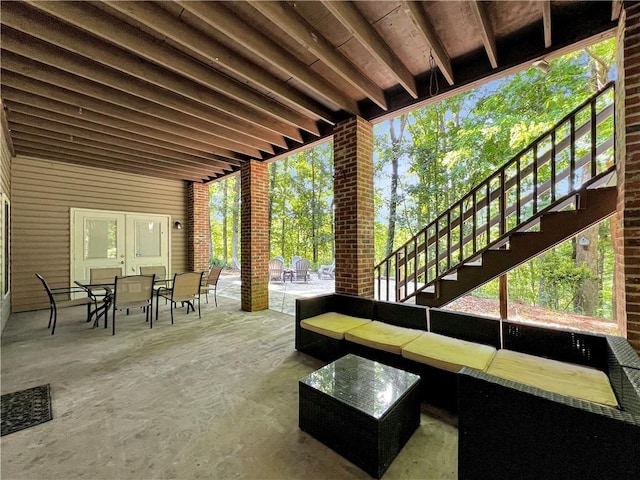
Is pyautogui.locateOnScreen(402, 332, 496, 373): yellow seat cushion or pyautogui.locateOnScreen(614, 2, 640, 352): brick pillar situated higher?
pyautogui.locateOnScreen(614, 2, 640, 352): brick pillar

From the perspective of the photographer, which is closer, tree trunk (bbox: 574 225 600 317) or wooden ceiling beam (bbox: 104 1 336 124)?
wooden ceiling beam (bbox: 104 1 336 124)

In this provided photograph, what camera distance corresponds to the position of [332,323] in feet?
10.3

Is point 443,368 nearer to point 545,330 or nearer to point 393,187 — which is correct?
point 545,330

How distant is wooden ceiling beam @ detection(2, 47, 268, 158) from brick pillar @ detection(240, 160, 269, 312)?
1294 mm

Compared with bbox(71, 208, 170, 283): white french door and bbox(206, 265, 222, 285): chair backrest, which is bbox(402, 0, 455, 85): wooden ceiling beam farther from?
bbox(71, 208, 170, 283): white french door

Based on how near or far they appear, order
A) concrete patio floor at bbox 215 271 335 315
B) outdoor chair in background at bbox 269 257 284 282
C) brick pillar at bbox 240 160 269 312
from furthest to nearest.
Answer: outdoor chair in background at bbox 269 257 284 282
concrete patio floor at bbox 215 271 335 315
brick pillar at bbox 240 160 269 312

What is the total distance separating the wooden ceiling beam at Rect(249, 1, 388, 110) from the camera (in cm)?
208

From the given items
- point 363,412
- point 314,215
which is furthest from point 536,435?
point 314,215

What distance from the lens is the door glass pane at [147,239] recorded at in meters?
6.89

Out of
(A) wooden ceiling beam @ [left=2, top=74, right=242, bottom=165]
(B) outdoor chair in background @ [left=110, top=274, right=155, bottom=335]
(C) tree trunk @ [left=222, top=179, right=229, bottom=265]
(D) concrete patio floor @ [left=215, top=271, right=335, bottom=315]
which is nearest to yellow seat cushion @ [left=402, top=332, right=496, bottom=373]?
(D) concrete patio floor @ [left=215, top=271, right=335, bottom=315]

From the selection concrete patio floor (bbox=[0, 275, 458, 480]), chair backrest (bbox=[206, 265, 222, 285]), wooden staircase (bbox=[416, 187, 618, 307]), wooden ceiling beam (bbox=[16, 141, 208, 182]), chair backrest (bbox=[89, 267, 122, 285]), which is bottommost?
concrete patio floor (bbox=[0, 275, 458, 480])

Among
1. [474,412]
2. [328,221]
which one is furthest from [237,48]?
[328,221]

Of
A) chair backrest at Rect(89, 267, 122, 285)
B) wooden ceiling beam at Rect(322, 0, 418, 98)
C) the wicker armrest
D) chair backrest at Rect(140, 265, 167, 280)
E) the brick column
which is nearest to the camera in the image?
the wicker armrest

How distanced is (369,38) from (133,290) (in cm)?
471
